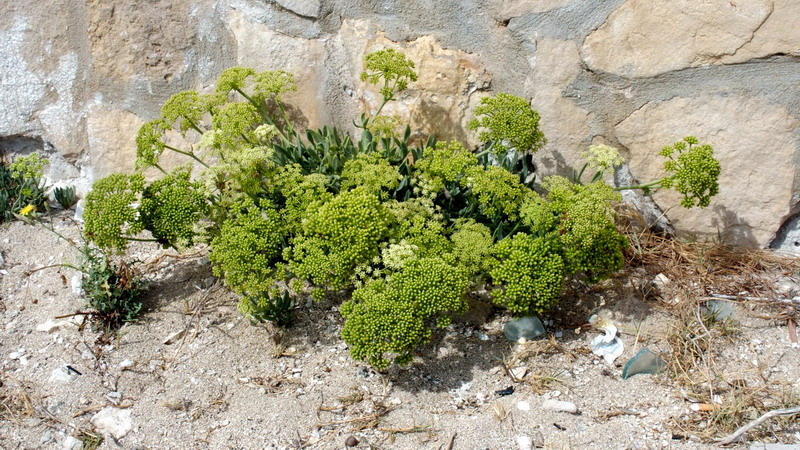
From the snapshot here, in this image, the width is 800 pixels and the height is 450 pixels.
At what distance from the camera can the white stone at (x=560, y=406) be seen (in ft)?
10.1

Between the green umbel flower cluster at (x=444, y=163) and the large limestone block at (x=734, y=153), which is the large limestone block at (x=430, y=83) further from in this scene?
the large limestone block at (x=734, y=153)

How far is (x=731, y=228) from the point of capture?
378 cm

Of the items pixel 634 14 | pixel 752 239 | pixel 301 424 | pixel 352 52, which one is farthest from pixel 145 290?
pixel 752 239

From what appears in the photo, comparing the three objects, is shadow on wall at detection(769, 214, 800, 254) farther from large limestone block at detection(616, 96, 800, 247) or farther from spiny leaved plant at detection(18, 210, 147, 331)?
spiny leaved plant at detection(18, 210, 147, 331)

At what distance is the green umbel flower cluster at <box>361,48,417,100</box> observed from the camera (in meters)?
3.61

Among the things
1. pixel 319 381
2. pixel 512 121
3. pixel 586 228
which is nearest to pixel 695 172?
pixel 586 228

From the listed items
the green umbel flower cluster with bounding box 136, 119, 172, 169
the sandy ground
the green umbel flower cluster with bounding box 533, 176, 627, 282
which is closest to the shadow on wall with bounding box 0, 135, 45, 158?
the sandy ground

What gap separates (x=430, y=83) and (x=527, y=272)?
4.19 ft

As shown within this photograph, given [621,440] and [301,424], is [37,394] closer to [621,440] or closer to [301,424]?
[301,424]

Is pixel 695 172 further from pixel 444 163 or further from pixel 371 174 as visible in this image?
pixel 371 174

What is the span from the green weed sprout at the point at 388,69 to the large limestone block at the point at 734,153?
43.0 inches

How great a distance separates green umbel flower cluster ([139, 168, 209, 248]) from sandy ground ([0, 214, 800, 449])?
511 mm

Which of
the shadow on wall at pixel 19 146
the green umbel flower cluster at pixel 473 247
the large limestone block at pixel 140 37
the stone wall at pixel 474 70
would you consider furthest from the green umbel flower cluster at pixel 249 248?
the shadow on wall at pixel 19 146

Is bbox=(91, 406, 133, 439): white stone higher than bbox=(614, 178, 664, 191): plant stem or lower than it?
lower
